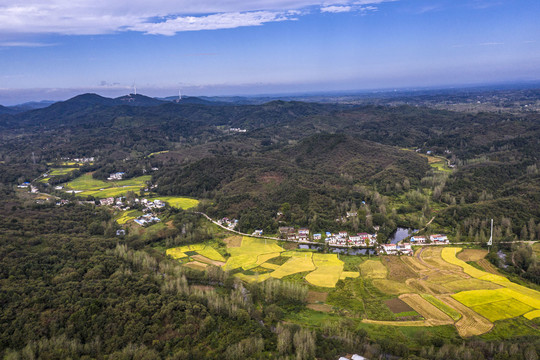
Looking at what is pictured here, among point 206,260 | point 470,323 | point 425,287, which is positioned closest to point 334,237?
point 425,287

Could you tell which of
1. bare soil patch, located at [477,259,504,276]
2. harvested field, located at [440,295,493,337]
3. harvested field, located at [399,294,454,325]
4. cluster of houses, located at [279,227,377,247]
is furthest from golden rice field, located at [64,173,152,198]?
bare soil patch, located at [477,259,504,276]

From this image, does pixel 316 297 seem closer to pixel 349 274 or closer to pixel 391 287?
pixel 349 274

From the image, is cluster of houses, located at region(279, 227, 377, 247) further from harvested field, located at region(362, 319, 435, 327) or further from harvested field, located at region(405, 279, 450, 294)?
harvested field, located at region(362, 319, 435, 327)

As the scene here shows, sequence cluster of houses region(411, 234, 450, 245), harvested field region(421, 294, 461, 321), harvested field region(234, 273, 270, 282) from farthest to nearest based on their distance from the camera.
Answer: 1. cluster of houses region(411, 234, 450, 245)
2. harvested field region(234, 273, 270, 282)
3. harvested field region(421, 294, 461, 321)

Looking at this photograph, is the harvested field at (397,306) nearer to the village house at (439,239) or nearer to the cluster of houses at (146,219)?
the village house at (439,239)

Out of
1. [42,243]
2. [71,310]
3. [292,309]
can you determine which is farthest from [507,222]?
[42,243]
